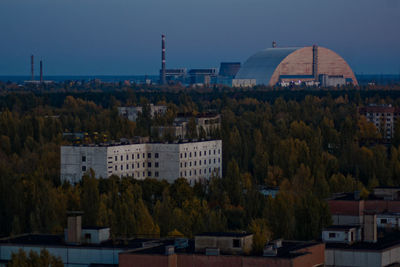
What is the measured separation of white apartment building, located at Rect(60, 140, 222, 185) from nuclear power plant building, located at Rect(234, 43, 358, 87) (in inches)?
3615

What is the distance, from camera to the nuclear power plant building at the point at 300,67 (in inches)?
5950

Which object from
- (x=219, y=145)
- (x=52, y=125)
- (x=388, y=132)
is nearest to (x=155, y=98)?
(x=388, y=132)

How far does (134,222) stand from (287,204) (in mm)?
5126

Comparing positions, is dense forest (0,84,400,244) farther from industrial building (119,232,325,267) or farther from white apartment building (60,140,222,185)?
industrial building (119,232,325,267)

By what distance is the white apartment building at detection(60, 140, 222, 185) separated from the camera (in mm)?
54500

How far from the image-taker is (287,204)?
113 ft

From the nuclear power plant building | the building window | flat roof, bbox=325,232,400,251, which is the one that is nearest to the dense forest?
flat roof, bbox=325,232,400,251

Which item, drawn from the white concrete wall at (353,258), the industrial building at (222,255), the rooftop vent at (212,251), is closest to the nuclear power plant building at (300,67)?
the white concrete wall at (353,258)

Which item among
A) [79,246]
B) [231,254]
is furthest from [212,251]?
[79,246]

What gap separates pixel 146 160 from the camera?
2270 inches

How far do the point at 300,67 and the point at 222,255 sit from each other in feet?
436

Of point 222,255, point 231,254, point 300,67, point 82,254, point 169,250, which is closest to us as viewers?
point 222,255

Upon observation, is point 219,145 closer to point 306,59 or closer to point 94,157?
point 94,157

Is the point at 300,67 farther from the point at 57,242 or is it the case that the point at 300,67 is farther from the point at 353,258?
the point at 353,258
